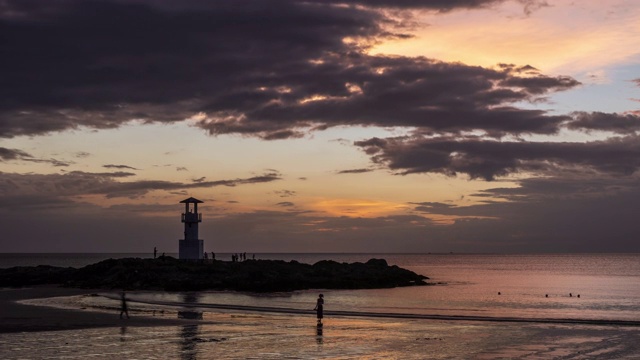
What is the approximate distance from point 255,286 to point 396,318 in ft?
118

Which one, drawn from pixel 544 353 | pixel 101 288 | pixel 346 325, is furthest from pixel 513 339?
pixel 101 288

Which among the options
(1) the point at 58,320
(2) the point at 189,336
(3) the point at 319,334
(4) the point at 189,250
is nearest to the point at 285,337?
(3) the point at 319,334

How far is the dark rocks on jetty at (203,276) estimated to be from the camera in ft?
264

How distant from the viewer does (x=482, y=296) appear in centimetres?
8400

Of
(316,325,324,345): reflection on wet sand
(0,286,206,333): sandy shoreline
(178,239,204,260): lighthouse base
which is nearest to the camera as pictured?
(316,325,324,345): reflection on wet sand

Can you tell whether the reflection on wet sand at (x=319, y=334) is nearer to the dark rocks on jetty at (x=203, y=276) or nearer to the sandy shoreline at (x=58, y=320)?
the sandy shoreline at (x=58, y=320)

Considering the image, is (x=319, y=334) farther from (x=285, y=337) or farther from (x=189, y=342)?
(x=189, y=342)

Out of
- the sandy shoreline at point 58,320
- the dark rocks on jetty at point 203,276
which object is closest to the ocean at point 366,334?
the sandy shoreline at point 58,320

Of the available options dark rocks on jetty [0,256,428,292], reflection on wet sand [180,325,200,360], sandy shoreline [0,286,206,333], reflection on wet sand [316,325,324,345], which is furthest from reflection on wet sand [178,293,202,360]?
dark rocks on jetty [0,256,428,292]

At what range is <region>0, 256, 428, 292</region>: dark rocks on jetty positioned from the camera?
3169 inches

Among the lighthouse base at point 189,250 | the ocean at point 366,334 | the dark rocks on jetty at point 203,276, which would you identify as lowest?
the ocean at point 366,334

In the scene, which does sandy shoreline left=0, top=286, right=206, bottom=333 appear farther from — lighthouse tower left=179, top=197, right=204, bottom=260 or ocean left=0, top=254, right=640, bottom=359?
lighthouse tower left=179, top=197, right=204, bottom=260

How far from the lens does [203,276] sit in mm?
83438

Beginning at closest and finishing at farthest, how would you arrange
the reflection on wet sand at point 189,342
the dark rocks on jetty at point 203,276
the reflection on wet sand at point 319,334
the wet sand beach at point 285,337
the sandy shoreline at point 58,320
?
1. the reflection on wet sand at point 189,342
2. the wet sand beach at point 285,337
3. the reflection on wet sand at point 319,334
4. the sandy shoreline at point 58,320
5. the dark rocks on jetty at point 203,276
